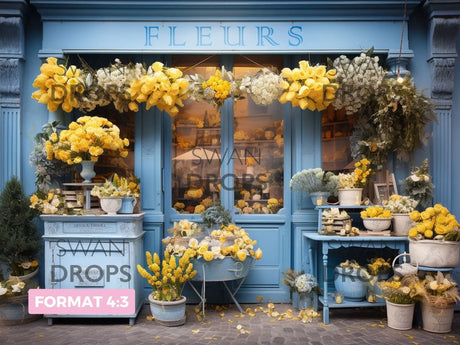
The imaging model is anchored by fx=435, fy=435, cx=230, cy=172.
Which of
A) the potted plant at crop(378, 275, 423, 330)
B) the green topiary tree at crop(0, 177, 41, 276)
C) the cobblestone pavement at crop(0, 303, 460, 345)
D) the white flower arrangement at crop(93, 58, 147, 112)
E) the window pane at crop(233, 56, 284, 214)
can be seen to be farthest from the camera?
the window pane at crop(233, 56, 284, 214)

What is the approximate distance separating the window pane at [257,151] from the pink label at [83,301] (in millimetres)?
2103

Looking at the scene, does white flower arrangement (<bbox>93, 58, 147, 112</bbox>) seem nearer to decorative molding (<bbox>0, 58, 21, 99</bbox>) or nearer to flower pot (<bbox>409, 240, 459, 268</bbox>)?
decorative molding (<bbox>0, 58, 21, 99</bbox>)

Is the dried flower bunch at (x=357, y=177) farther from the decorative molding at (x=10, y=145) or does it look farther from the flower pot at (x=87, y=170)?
the decorative molding at (x=10, y=145)

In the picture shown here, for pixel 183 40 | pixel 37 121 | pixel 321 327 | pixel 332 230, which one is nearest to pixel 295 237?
pixel 332 230

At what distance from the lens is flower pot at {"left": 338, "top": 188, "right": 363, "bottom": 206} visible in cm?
573

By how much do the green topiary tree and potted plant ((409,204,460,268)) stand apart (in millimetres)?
4794

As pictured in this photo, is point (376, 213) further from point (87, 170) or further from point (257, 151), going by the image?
point (87, 170)

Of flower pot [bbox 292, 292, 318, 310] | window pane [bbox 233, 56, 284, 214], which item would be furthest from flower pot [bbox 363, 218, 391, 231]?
window pane [bbox 233, 56, 284, 214]

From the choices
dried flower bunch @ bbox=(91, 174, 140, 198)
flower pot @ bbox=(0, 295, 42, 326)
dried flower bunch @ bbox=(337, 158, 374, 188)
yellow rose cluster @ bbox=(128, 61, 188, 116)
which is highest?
yellow rose cluster @ bbox=(128, 61, 188, 116)

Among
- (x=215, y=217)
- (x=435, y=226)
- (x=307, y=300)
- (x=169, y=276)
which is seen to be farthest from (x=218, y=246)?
(x=435, y=226)

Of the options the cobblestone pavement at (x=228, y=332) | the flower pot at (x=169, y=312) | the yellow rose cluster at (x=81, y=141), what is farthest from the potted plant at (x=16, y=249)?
the flower pot at (x=169, y=312)

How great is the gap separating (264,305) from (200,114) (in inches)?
117

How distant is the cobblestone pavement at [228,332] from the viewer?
4.88 m

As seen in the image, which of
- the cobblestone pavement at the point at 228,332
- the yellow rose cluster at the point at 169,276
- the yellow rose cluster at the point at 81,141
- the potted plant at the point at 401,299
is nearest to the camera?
the cobblestone pavement at the point at 228,332
